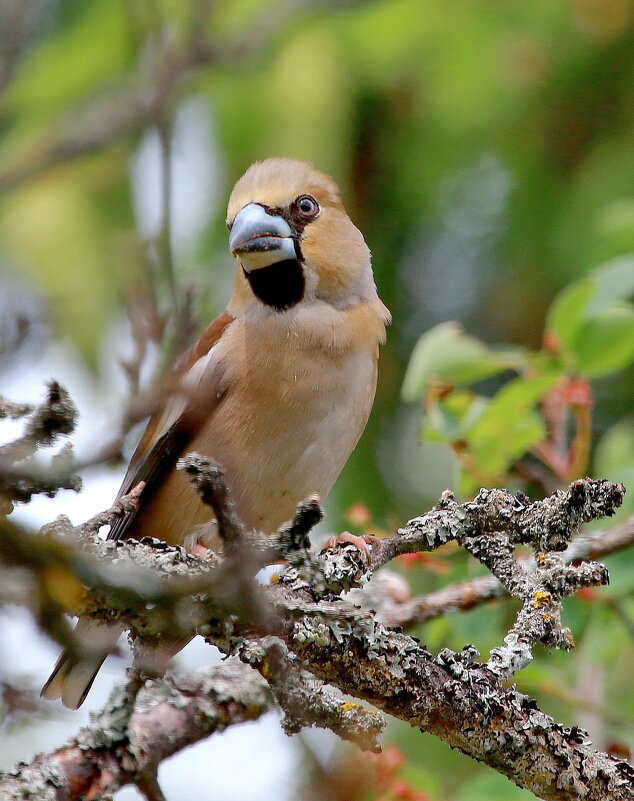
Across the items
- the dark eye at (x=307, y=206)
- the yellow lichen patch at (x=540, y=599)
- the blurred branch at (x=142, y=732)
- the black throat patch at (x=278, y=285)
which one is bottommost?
the blurred branch at (x=142, y=732)

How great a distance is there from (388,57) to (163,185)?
5050 mm

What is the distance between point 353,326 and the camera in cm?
448

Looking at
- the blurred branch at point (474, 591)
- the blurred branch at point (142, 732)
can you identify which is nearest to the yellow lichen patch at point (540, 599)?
the blurred branch at point (474, 591)

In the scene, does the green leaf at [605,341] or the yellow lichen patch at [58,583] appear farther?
the green leaf at [605,341]

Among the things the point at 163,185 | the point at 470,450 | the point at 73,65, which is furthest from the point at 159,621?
the point at 73,65

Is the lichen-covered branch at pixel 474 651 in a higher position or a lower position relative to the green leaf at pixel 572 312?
lower

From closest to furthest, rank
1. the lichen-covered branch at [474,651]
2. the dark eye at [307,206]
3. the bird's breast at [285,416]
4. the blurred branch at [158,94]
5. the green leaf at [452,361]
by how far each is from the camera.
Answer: the lichen-covered branch at [474,651], the blurred branch at [158,94], the green leaf at [452,361], the bird's breast at [285,416], the dark eye at [307,206]

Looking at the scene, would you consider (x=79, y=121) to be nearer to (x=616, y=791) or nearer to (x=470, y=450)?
(x=470, y=450)

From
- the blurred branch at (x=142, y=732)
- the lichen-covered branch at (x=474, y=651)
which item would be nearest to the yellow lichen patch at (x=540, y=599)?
the lichen-covered branch at (x=474, y=651)

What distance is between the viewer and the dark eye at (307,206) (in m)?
4.69

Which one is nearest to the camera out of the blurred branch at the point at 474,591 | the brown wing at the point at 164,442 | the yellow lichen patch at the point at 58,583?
the yellow lichen patch at the point at 58,583

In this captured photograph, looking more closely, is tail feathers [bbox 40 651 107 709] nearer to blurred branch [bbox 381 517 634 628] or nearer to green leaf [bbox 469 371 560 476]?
blurred branch [bbox 381 517 634 628]

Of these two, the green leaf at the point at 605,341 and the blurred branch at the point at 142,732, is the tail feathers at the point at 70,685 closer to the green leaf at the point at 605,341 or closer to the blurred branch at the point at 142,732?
the blurred branch at the point at 142,732

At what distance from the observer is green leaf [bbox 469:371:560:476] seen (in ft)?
11.6
